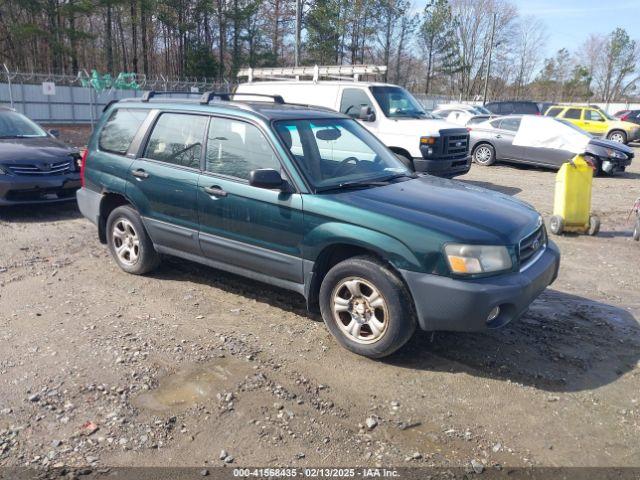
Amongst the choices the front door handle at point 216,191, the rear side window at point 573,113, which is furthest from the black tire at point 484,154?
the front door handle at point 216,191

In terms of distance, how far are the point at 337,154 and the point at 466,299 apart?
1911 millimetres

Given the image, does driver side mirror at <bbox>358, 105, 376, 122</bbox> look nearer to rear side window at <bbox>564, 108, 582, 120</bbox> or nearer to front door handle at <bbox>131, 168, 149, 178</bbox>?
front door handle at <bbox>131, 168, 149, 178</bbox>

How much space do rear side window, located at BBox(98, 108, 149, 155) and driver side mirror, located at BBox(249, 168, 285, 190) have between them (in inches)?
78.1

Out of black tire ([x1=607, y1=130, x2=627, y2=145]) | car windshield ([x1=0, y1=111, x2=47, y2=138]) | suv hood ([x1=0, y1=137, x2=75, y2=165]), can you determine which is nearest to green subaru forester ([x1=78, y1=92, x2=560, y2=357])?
suv hood ([x1=0, y1=137, x2=75, y2=165])

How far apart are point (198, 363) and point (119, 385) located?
0.56 m

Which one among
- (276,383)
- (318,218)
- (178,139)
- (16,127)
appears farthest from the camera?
(16,127)

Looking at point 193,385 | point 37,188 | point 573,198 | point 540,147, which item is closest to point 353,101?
point 573,198

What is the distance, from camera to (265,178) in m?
4.21

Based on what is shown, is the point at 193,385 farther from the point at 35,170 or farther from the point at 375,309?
the point at 35,170

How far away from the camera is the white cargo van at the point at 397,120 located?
1031 cm

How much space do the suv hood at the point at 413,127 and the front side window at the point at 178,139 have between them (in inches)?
234

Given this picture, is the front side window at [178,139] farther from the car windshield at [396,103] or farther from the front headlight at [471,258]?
the car windshield at [396,103]

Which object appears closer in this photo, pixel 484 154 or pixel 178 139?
pixel 178 139

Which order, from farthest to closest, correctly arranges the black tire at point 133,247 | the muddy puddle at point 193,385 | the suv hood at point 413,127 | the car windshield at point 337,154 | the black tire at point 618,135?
the black tire at point 618,135, the suv hood at point 413,127, the black tire at point 133,247, the car windshield at point 337,154, the muddy puddle at point 193,385
